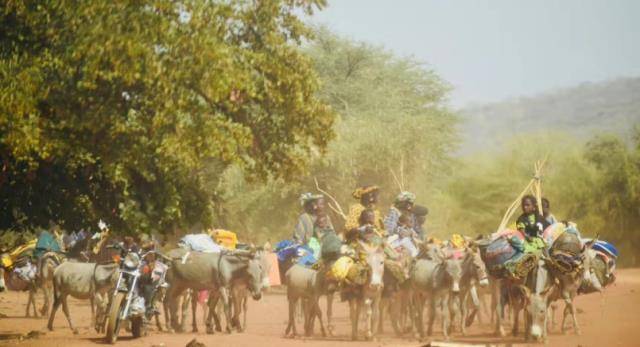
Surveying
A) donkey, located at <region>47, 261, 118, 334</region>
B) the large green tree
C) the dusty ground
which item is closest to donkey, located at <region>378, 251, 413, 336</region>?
the dusty ground

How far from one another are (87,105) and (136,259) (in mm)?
4521

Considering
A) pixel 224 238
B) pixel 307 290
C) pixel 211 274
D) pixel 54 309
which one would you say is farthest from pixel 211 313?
pixel 224 238

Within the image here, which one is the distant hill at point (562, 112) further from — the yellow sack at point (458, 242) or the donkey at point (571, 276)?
the donkey at point (571, 276)

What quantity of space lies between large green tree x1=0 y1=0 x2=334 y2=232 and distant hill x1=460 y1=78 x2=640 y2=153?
398 feet

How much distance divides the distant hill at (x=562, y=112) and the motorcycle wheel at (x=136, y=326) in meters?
120

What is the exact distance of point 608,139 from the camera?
174ft

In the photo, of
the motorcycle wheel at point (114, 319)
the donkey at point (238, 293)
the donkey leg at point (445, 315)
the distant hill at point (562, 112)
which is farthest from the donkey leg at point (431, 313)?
the distant hill at point (562, 112)

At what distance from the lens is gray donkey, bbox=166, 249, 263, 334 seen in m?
21.6

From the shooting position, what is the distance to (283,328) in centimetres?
2405

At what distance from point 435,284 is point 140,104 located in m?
7.44

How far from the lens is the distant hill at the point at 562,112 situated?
14450 cm

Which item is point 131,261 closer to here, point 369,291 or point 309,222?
point 369,291

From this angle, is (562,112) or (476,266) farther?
(562,112)

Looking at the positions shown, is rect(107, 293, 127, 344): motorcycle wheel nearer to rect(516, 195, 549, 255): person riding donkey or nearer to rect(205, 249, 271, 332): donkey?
rect(205, 249, 271, 332): donkey
